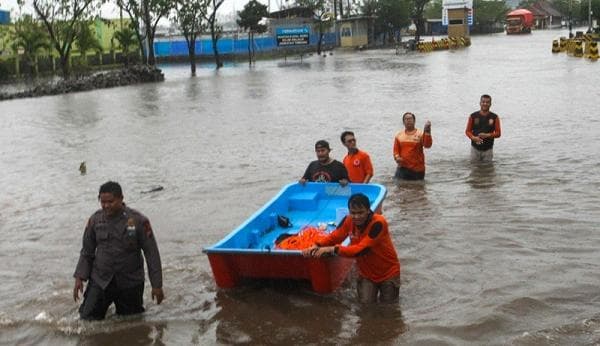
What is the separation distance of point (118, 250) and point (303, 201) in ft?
10.8

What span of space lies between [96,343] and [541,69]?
30.8 m

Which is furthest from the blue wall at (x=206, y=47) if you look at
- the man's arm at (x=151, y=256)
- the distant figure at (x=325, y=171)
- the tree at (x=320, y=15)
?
the man's arm at (x=151, y=256)

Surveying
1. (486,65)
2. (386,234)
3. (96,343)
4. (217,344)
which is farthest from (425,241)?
(486,65)

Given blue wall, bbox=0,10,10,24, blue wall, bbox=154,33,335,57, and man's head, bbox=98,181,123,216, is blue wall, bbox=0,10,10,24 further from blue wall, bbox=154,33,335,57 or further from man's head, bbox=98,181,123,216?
man's head, bbox=98,181,123,216

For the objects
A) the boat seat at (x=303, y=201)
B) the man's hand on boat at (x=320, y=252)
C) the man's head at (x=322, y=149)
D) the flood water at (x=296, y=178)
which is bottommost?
the flood water at (x=296, y=178)

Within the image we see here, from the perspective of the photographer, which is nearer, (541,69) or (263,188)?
(263,188)

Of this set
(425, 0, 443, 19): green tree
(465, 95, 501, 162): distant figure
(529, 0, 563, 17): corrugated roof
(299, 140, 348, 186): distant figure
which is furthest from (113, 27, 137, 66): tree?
(529, 0, 563, 17): corrugated roof

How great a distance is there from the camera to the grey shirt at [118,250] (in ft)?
20.3

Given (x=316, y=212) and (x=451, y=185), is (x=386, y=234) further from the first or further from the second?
(x=451, y=185)

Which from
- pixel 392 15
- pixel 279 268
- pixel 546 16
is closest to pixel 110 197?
pixel 279 268

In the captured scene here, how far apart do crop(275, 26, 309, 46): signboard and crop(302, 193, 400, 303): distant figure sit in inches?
2249

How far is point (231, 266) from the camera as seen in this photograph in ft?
23.0

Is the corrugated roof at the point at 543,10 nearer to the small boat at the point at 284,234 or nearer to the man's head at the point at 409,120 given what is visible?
the man's head at the point at 409,120

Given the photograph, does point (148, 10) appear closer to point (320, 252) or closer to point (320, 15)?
point (320, 15)
